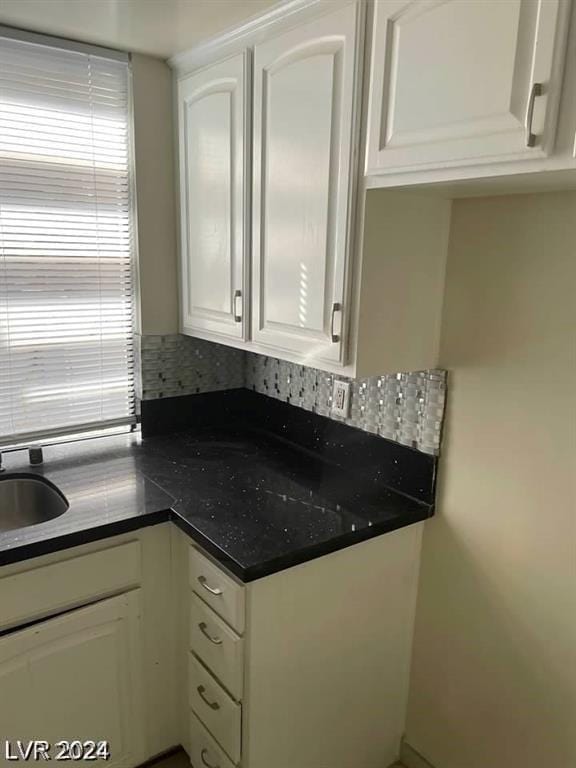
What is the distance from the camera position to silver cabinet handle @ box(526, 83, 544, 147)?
3.08 ft

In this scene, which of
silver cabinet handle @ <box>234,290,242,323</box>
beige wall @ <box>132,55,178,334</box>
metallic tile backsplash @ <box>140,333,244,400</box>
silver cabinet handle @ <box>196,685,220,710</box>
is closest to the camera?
silver cabinet handle @ <box>196,685,220,710</box>

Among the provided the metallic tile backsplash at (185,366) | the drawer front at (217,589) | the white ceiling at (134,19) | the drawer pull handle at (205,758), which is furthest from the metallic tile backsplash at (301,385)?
the drawer pull handle at (205,758)

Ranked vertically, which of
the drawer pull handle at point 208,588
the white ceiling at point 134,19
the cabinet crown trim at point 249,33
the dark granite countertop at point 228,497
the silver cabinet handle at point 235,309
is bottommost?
the drawer pull handle at point 208,588

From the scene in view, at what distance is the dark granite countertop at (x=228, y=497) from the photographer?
142cm

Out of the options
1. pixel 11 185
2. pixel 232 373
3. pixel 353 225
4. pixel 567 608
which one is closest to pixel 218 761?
pixel 567 608

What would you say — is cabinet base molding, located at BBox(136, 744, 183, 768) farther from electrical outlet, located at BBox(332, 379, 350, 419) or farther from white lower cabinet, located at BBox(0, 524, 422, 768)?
electrical outlet, located at BBox(332, 379, 350, 419)

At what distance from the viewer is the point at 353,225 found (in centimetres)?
133

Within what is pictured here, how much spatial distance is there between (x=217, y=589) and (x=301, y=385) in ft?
2.71

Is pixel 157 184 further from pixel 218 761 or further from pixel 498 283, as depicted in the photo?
pixel 218 761

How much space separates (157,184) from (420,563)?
1538 mm

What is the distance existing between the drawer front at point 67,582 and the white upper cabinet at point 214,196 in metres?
0.74

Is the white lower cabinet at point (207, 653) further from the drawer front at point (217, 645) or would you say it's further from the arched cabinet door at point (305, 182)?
the arched cabinet door at point (305, 182)

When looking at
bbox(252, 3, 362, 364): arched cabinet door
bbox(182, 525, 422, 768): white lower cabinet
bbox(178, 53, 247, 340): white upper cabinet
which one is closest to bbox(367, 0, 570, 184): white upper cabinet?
bbox(252, 3, 362, 364): arched cabinet door

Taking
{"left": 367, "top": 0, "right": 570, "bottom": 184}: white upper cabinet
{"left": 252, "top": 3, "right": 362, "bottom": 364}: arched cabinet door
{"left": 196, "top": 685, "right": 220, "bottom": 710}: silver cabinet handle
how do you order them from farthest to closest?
{"left": 196, "top": 685, "right": 220, "bottom": 710}: silver cabinet handle < {"left": 252, "top": 3, "right": 362, "bottom": 364}: arched cabinet door < {"left": 367, "top": 0, "right": 570, "bottom": 184}: white upper cabinet
